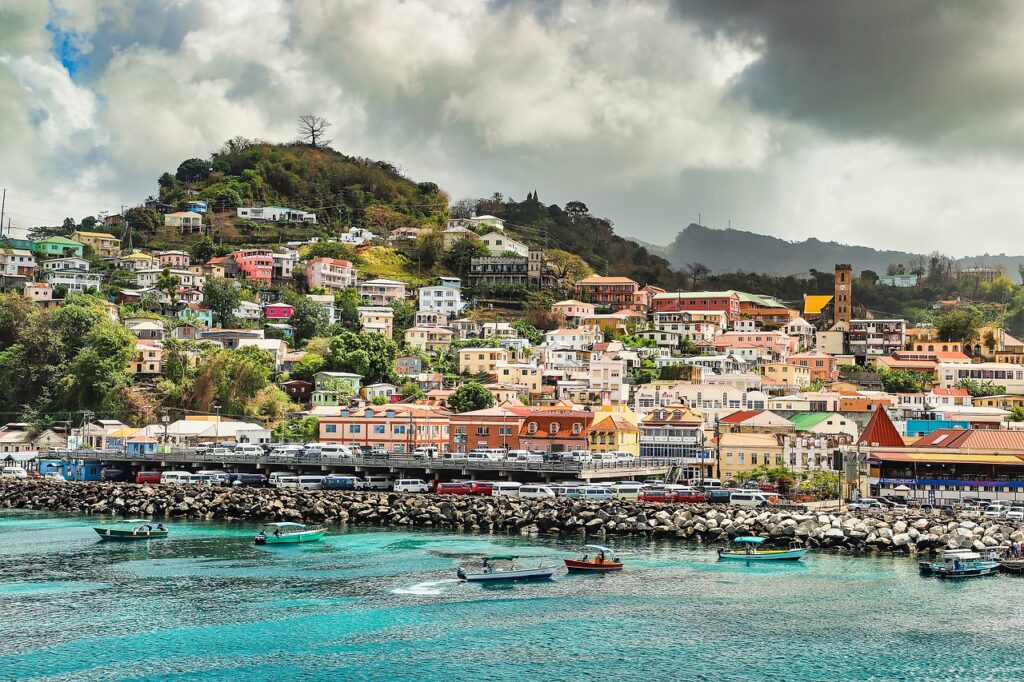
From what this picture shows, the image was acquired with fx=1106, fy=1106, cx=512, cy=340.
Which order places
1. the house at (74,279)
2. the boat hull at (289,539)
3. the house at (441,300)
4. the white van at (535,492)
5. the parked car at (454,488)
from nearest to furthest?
the boat hull at (289,539) < the white van at (535,492) < the parked car at (454,488) < the house at (74,279) < the house at (441,300)

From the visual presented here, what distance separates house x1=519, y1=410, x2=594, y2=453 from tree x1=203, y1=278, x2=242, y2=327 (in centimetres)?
5202

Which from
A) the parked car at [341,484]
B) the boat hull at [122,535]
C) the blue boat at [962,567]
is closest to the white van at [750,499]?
the blue boat at [962,567]

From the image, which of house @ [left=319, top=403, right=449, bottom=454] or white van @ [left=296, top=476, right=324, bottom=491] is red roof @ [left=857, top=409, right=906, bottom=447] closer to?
house @ [left=319, top=403, right=449, bottom=454]

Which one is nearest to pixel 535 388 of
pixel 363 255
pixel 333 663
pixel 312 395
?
pixel 312 395

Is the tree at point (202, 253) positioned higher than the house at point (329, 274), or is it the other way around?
the tree at point (202, 253)

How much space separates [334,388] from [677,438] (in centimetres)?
3444

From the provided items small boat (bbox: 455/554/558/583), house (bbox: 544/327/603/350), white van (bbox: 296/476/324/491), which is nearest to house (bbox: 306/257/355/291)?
house (bbox: 544/327/603/350)

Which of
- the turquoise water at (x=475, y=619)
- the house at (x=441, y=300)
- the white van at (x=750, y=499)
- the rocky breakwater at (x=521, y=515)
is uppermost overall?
the house at (x=441, y=300)

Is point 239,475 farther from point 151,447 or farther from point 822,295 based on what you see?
point 822,295

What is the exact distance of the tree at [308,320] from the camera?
11594cm

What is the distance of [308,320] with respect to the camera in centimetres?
11600

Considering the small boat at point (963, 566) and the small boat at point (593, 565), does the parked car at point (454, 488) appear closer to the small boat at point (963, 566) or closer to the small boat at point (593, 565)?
the small boat at point (593, 565)

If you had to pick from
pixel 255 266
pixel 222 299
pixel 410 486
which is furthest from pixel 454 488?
pixel 255 266

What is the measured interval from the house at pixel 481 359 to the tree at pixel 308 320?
18145mm
